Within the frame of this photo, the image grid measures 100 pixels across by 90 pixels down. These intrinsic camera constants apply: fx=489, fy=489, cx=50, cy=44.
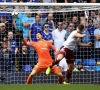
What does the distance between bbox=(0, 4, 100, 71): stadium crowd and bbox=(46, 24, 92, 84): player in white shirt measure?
0.29 metres

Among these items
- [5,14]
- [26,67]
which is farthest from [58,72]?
[5,14]

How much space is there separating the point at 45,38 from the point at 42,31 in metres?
0.32

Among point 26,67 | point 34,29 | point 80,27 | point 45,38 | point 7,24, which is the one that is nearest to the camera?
point 80,27

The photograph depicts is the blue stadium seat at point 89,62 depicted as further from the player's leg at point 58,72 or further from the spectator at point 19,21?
the spectator at point 19,21

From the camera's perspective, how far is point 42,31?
12.2 m

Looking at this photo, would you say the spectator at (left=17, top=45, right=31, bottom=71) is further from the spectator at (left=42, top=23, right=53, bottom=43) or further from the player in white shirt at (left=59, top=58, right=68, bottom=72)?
the player in white shirt at (left=59, top=58, right=68, bottom=72)

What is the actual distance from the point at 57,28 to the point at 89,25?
2.57 ft

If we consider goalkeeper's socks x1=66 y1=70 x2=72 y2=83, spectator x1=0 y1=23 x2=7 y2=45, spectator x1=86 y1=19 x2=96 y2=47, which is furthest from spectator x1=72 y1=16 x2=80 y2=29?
spectator x1=0 y1=23 x2=7 y2=45

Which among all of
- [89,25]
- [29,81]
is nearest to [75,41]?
[89,25]

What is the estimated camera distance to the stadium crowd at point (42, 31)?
38.7 ft

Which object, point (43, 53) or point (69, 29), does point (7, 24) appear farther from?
point (69, 29)

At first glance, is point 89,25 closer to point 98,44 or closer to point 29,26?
point 98,44

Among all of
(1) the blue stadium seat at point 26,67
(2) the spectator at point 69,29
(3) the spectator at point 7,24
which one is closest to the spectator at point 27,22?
(3) the spectator at point 7,24

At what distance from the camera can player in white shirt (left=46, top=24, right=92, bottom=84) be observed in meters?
11.4
